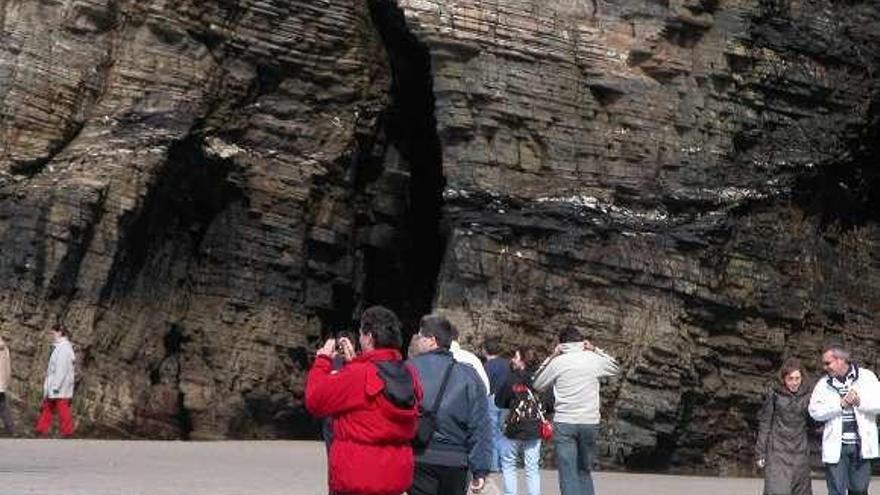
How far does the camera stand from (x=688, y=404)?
2656cm

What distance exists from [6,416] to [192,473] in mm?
6170

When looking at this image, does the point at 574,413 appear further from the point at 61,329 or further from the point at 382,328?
the point at 61,329

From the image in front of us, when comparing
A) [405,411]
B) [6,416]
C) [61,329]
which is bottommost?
[6,416]

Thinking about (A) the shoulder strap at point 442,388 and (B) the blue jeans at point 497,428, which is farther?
(B) the blue jeans at point 497,428

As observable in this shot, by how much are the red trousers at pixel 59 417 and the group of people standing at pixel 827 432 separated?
13.1 meters

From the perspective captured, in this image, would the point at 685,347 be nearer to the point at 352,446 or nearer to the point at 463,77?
the point at 463,77

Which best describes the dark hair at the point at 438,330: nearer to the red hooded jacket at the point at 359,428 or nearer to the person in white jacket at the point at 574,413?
the red hooded jacket at the point at 359,428

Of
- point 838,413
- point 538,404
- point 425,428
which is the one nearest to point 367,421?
point 425,428

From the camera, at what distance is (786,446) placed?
15.5 m

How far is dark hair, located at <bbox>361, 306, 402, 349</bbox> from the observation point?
9633mm

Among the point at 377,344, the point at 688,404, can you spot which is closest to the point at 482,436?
the point at 377,344

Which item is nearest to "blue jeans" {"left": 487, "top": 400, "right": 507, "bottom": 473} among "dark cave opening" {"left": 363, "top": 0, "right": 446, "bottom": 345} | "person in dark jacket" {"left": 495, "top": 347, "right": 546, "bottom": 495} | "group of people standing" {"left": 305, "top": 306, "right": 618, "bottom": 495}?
"person in dark jacket" {"left": 495, "top": 347, "right": 546, "bottom": 495}

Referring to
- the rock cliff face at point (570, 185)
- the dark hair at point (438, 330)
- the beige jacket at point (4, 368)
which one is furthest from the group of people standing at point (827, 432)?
the beige jacket at point (4, 368)

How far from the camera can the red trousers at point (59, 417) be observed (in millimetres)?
25422
